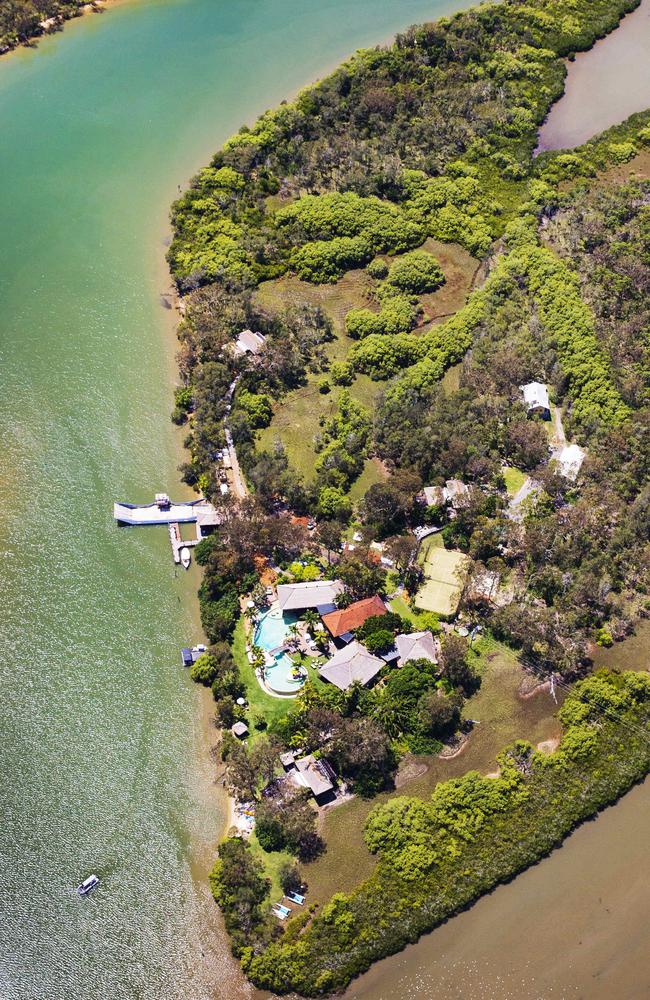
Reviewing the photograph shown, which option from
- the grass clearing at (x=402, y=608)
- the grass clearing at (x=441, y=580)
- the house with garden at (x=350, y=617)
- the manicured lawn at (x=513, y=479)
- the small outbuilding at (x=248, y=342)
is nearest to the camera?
the house with garden at (x=350, y=617)

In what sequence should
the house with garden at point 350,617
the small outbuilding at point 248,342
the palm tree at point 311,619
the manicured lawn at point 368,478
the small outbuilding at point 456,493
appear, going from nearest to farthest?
the house with garden at point 350,617 → the palm tree at point 311,619 → the small outbuilding at point 456,493 → the manicured lawn at point 368,478 → the small outbuilding at point 248,342

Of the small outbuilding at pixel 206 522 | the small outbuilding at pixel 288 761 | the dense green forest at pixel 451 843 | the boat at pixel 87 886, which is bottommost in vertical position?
the dense green forest at pixel 451 843

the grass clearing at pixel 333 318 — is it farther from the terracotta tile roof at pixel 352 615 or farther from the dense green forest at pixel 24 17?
the dense green forest at pixel 24 17

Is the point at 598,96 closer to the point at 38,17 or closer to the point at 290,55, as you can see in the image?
the point at 290,55

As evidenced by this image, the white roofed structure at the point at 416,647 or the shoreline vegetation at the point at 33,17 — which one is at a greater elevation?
the shoreline vegetation at the point at 33,17

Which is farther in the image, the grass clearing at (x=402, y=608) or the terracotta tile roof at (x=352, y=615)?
the grass clearing at (x=402, y=608)

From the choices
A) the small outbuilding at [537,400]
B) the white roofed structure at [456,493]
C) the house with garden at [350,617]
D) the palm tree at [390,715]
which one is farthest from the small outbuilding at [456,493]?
the palm tree at [390,715]

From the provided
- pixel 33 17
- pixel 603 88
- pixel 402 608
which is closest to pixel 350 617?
pixel 402 608
